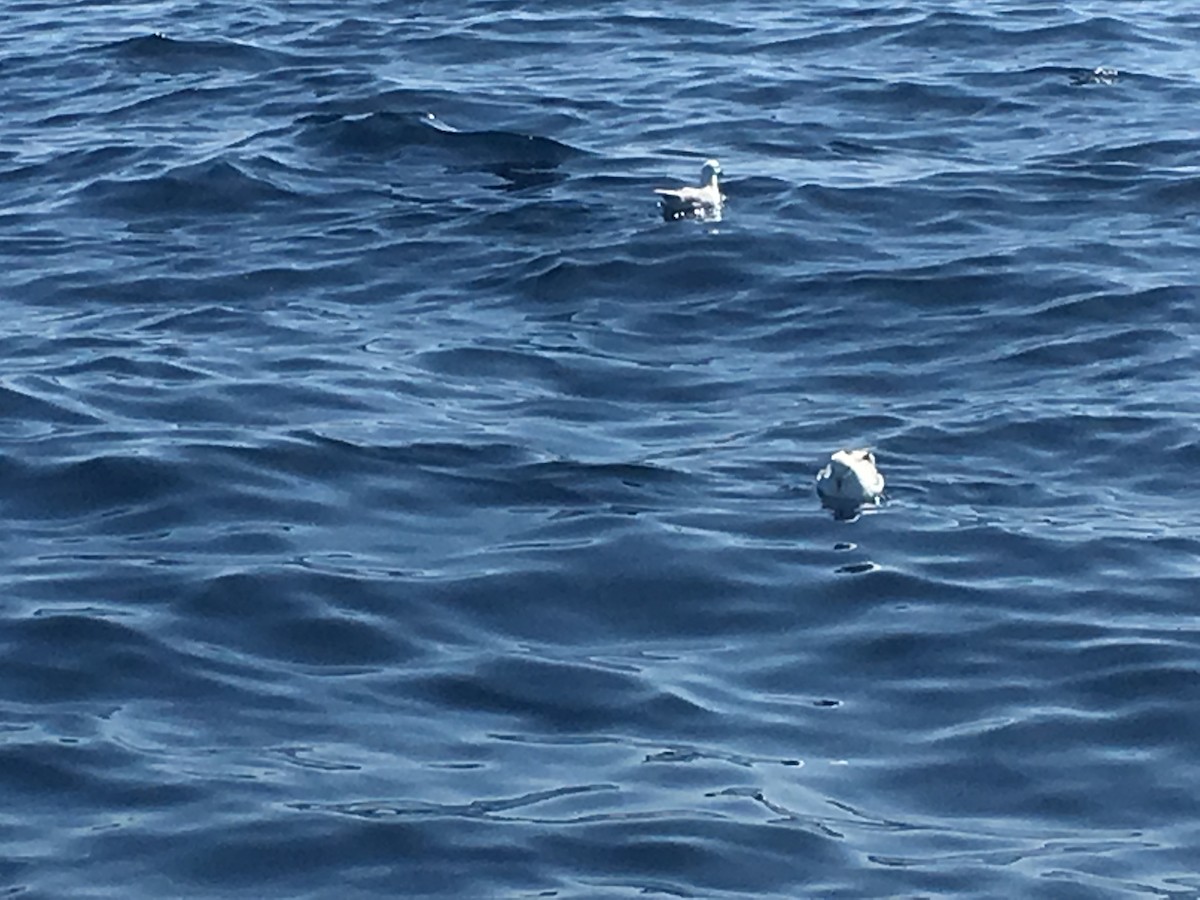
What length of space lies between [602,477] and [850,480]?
64.4 inches

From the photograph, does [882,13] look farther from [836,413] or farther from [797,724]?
[797,724]

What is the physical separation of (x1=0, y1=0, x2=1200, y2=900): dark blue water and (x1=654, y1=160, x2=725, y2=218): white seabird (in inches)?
7.2

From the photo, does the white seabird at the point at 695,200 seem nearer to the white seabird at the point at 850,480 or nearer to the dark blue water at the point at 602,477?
the dark blue water at the point at 602,477

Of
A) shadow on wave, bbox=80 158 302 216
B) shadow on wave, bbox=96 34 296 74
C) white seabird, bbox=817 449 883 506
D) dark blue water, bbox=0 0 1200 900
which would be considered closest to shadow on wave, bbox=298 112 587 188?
dark blue water, bbox=0 0 1200 900

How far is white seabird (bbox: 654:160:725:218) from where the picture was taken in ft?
64.7

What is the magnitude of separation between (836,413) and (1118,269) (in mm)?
3618

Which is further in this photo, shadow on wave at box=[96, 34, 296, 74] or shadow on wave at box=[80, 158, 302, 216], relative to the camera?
shadow on wave at box=[96, 34, 296, 74]

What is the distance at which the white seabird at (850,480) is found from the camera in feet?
47.4

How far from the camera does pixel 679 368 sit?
680 inches

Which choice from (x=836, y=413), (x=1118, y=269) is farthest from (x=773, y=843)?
(x=1118, y=269)

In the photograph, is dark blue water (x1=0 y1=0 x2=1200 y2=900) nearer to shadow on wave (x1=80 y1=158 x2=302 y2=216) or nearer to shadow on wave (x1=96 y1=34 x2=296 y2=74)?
shadow on wave (x1=80 y1=158 x2=302 y2=216)

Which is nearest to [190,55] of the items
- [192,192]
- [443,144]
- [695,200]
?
[443,144]

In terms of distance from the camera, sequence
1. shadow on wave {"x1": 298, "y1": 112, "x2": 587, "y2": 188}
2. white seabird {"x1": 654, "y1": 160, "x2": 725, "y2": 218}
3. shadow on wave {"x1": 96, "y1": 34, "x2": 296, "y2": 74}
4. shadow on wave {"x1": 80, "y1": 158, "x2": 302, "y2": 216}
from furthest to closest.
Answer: shadow on wave {"x1": 96, "y1": 34, "x2": 296, "y2": 74} < shadow on wave {"x1": 298, "y1": 112, "x2": 587, "y2": 188} < shadow on wave {"x1": 80, "y1": 158, "x2": 302, "y2": 216} < white seabird {"x1": 654, "y1": 160, "x2": 725, "y2": 218}

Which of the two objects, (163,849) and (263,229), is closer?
(163,849)
